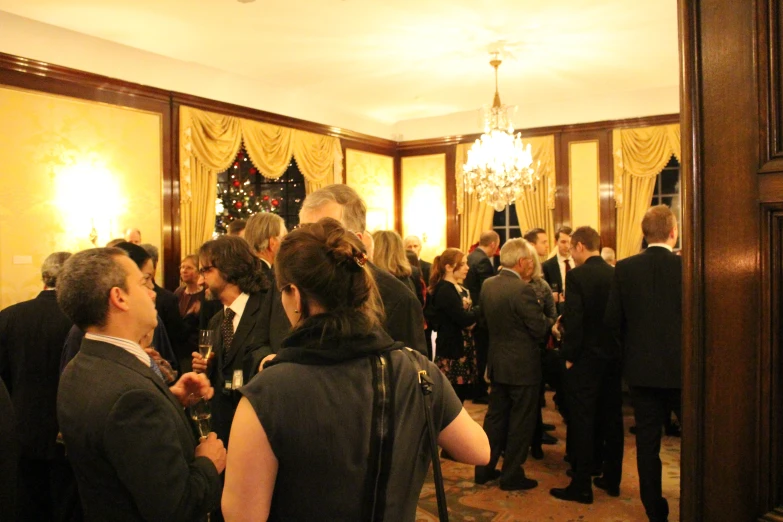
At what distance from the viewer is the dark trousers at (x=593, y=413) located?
3996mm

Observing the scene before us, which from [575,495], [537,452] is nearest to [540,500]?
[575,495]

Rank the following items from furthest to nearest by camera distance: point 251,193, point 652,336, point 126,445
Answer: point 251,193 → point 652,336 → point 126,445

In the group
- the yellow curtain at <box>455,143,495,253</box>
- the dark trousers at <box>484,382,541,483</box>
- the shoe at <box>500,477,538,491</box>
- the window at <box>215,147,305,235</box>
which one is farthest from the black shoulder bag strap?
the yellow curtain at <box>455,143,495,253</box>

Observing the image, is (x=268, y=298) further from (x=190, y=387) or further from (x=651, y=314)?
(x=651, y=314)

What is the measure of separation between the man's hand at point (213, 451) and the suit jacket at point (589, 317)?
8.86ft

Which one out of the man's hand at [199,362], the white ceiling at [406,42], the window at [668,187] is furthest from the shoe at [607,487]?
the window at [668,187]

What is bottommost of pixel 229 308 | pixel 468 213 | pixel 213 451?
pixel 213 451

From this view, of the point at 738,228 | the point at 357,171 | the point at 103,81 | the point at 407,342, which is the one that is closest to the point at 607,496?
the point at 407,342

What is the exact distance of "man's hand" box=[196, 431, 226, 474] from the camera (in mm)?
1755

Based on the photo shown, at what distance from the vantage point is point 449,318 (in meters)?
5.04

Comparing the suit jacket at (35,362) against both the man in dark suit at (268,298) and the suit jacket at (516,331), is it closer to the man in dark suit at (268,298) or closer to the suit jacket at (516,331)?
the man in dark suit at (268,298)

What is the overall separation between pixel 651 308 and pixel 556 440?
2309mm

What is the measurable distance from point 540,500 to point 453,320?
1487mm

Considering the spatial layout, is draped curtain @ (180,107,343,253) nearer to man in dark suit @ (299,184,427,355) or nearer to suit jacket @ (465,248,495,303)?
suit jacket @ (465,248,495,303)
